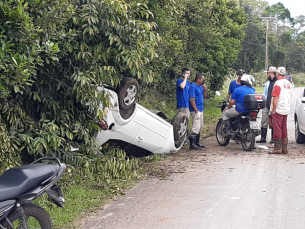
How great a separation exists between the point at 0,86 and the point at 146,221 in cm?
239

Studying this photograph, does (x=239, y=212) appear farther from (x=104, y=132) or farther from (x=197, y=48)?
(x=197, y=48)

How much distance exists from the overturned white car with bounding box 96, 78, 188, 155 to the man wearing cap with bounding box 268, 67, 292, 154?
205 centimetres

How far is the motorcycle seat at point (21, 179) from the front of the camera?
434 centimetres

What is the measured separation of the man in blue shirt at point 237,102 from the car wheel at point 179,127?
1277mm

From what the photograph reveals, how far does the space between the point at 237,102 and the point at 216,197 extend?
Answer: 445 centimetres

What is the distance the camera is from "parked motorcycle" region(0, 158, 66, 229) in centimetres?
434

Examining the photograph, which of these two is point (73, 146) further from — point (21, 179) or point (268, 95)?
point (268, 95)

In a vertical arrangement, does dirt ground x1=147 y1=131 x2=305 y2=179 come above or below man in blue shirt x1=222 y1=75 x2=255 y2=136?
below

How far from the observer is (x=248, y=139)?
1086 centimetres

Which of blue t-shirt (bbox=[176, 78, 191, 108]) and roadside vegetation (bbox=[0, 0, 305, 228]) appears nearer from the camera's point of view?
roadside vegetation (bbox=[0, 0, 305, 228])

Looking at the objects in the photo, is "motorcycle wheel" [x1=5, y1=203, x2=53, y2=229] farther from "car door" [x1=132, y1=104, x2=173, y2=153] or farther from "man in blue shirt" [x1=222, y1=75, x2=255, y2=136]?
"man in blue shirt" [x1=222, y1=75, x2=255, y2=136]

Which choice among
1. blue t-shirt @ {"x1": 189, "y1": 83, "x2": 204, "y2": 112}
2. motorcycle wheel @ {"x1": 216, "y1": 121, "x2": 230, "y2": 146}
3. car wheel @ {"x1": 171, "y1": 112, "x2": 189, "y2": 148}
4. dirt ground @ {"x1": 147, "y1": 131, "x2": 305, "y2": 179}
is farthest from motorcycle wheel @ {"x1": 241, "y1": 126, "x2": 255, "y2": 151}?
car wheel @ {"x1": 171, "y1": 112, "x2": 189, "y2": 148}

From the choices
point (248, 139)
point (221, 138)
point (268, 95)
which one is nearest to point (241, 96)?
point (248, 139)

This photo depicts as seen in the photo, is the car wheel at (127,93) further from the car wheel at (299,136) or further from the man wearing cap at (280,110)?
the car wheel at (299,136)
